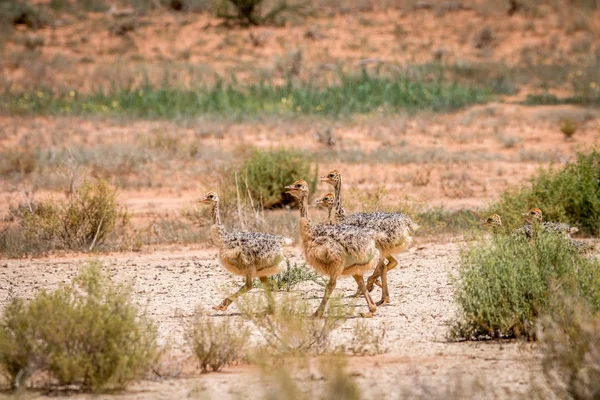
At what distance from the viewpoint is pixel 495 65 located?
121 ft

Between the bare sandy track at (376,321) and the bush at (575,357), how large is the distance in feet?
0.72

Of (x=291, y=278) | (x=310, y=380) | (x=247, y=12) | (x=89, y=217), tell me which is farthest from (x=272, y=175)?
(x=247, y=12)

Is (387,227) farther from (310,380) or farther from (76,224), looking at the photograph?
(76,224)

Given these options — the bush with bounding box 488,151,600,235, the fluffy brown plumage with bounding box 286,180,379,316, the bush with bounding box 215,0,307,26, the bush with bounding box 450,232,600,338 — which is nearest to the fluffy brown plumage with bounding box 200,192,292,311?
the fluffy brown plumage with bounding box 286,180,379,316

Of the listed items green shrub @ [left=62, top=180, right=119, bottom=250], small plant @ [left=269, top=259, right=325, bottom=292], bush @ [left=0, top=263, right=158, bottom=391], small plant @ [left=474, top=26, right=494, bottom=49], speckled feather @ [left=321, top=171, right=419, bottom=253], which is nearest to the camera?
bush @ [left=0, top=263, right=158, bottom=391]

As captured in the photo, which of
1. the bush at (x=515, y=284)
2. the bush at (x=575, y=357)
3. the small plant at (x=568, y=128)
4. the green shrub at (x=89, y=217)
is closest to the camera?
the bush at (x=575, y=357)

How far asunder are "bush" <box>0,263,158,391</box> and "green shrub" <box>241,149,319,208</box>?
34.4ft

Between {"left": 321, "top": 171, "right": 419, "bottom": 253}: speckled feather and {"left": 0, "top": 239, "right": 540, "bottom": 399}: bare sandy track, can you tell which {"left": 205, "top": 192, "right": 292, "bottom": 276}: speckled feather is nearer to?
{"left": 0, "top": 239, "right": 540, "bottom": 399}: bare sandy track

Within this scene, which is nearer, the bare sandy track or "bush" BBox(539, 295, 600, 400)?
"bush" BBox(539, 295, 600, 400)

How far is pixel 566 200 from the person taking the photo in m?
15.1

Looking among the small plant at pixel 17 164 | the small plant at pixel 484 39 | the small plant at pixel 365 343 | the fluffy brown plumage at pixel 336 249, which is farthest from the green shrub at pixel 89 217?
the small plant at pixel 484 39

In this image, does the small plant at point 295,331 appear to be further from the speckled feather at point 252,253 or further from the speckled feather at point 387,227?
the speckled feather at point 387,227

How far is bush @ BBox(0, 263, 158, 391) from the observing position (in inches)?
296

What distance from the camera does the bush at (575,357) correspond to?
22.2 ft
